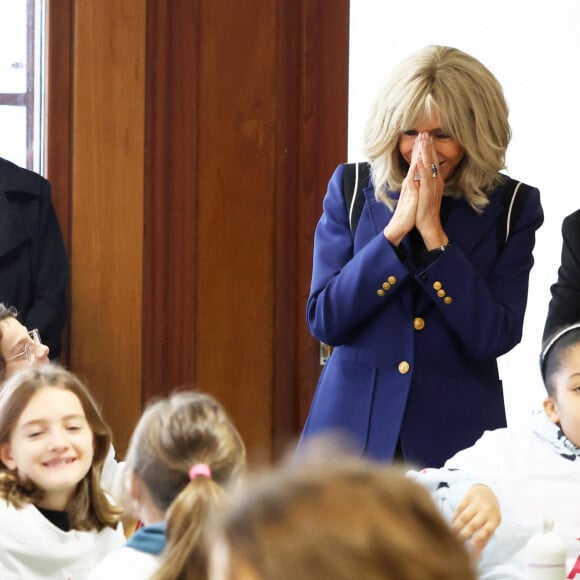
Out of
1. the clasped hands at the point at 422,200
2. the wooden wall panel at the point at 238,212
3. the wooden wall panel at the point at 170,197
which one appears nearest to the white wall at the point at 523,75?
A: the wooden wall panel at the point at 238,212

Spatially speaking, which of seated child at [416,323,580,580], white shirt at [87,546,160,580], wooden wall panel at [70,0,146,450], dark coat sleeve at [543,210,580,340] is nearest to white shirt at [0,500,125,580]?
white shirt at [87,546,160,580]

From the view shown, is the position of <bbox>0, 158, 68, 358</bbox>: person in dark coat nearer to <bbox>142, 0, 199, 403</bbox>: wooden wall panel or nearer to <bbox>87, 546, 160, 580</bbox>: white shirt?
<bbox>142, 0, 199, 403</bbox>: wooden wall panel

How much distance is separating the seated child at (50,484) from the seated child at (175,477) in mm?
449

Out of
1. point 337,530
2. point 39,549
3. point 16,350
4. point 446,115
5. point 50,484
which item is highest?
point 446,115

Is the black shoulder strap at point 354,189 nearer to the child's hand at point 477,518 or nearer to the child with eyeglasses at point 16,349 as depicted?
the child with eyeglasses at point 16,349

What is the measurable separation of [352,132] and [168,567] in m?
2.55

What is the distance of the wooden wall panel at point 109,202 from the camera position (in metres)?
3.97

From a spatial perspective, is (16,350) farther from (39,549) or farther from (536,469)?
(536,469)

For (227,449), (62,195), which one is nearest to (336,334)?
(227,449)

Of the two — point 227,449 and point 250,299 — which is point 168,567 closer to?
point 227,449

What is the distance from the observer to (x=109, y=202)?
4.00m

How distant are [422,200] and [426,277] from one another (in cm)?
17

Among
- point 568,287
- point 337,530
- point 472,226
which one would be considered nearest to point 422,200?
point 472,226

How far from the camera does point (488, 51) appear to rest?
410cm
